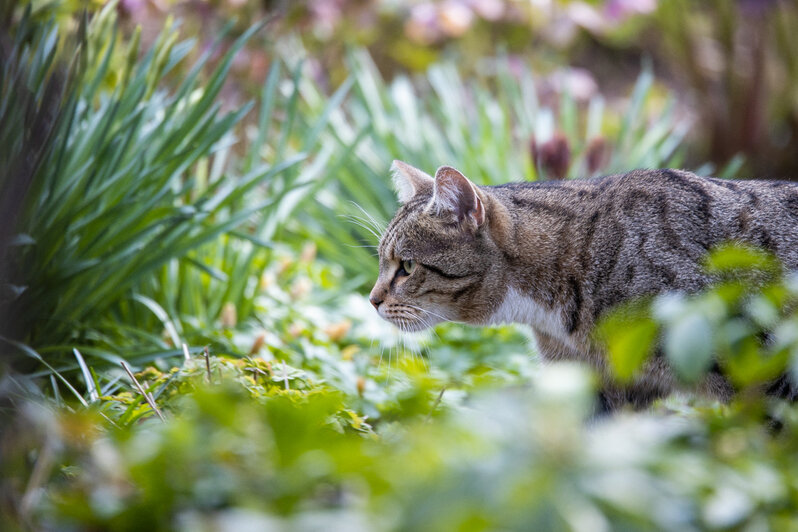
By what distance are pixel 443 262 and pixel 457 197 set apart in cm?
20

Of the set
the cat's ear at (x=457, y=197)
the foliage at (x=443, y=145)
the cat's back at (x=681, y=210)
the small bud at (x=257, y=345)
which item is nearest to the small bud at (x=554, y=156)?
the foliage at (x=443, y=145)

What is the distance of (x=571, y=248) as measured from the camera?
92.4 inches

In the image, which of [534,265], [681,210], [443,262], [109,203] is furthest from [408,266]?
[109,203]

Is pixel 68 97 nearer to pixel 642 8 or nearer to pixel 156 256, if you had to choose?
pixel 156 256

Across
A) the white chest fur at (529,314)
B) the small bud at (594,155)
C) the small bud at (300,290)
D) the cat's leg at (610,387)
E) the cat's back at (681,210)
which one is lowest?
the small bud at (300,290)

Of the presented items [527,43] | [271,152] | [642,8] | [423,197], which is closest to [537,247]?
[423,197]

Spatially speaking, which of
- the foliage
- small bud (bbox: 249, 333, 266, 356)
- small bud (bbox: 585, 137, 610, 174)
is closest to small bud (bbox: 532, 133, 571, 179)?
the foliage

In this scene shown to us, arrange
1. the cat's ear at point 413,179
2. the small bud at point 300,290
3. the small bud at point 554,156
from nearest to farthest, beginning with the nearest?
the cat's ear at point 413,179
the small bud at point 300,290
the small bud at point 554,156

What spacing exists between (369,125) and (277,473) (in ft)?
9.44

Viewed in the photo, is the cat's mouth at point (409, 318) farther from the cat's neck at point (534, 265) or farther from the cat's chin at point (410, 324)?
the cat's neck at point (534, 265)

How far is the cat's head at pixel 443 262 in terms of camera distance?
95.8 inches

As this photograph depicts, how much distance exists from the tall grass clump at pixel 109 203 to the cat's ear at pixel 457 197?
0.68 metres

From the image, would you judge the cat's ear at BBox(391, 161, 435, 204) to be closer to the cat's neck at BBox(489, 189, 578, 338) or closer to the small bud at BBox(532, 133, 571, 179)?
the cat's neck at BBox(489, 189, 578, 338)

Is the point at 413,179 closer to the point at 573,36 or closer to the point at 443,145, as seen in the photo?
the point at 443,145
